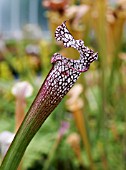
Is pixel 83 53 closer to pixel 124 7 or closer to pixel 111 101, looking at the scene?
pixel 124 7

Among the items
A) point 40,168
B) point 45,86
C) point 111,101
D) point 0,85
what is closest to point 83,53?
point 45,86

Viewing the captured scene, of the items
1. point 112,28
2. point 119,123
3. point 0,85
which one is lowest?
point 119,123

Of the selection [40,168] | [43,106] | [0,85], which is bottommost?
[43,106]

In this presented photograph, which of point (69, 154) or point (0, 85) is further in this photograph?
point (0, 85)

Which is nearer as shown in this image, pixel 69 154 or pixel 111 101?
pixel 69 154

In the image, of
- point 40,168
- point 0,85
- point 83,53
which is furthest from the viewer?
point 0,85

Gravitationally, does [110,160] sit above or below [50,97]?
above

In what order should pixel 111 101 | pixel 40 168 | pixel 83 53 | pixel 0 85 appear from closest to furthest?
pixel 83 53
pixel 40 168
pixel 111 101
pixel 0 85

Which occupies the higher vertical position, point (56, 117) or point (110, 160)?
point (56, 117)

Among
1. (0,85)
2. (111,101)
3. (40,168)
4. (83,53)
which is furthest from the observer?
(0,85)

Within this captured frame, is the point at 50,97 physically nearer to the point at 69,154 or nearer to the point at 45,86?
the point at 45,86
